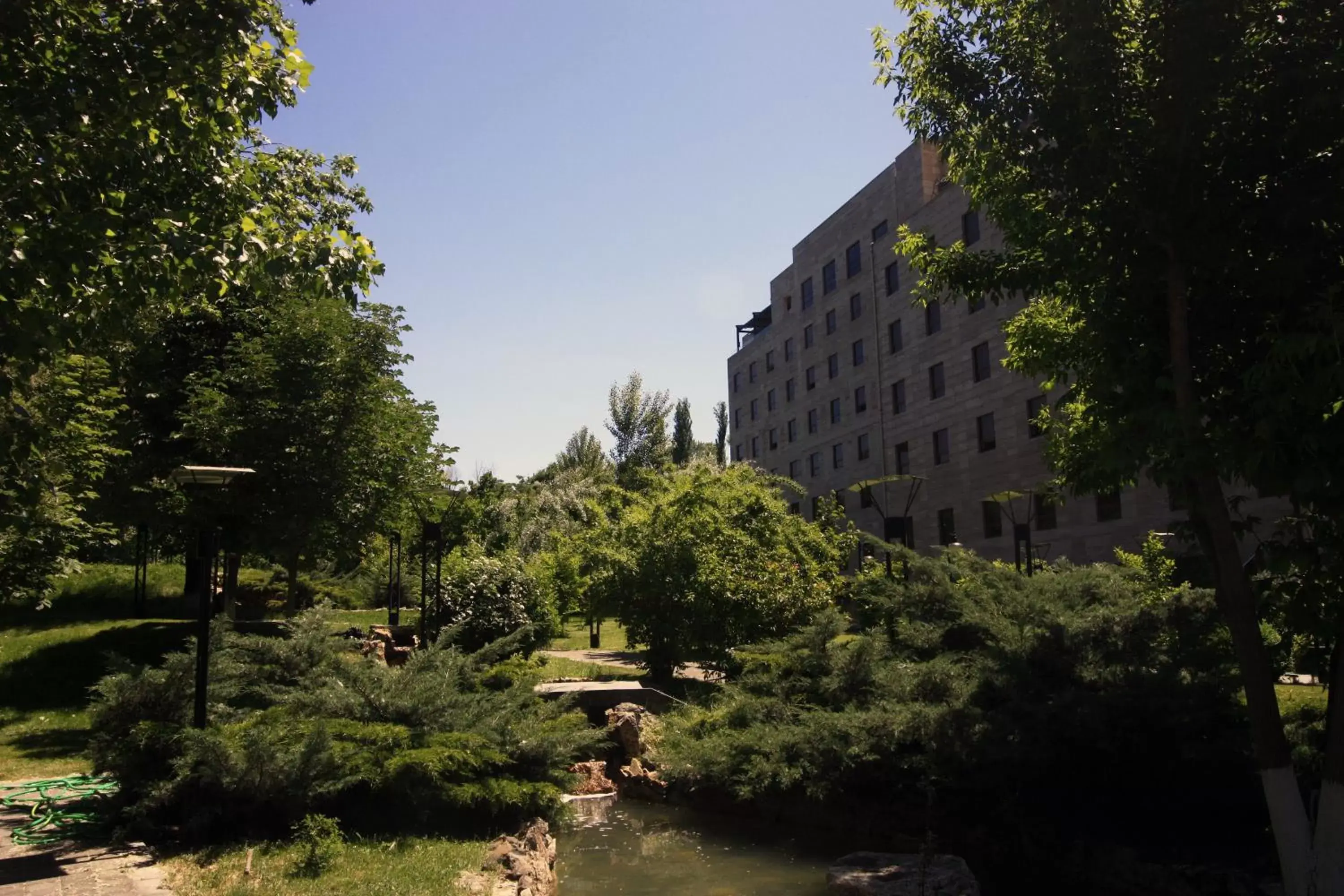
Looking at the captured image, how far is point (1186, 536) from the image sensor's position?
703 cm

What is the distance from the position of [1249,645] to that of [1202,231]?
2.75 m

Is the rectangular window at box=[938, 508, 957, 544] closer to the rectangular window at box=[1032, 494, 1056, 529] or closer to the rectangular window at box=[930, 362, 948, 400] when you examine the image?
the rectangular window at box=[1032, 494, 1056, 529]

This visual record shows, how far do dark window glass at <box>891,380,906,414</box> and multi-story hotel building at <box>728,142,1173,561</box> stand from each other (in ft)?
0.21

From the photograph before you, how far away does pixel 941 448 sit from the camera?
36938 mm

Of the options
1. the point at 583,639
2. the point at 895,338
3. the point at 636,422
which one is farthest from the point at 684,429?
the point at 583,639

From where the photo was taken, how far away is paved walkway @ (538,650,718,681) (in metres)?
17.0

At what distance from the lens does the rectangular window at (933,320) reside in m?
36.6

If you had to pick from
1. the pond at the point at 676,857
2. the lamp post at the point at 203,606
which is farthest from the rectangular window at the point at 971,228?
the lamp post at the point at 203,606

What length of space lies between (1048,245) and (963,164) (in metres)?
1.38

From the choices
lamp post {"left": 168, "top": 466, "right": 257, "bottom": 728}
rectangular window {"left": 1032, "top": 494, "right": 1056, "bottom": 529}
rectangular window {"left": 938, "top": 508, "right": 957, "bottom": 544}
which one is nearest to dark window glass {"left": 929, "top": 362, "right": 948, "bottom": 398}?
rectangular window {"left": 938, "top": 508, "right": 957, "bottom": 544}

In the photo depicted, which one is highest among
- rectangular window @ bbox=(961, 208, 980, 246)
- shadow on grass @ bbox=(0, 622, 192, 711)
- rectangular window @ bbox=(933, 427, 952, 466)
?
rectangular window @ bbox=(961, 208, 980, 246)

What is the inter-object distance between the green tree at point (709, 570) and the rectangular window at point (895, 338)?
76.4 feet

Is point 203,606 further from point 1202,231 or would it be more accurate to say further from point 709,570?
point 709,570

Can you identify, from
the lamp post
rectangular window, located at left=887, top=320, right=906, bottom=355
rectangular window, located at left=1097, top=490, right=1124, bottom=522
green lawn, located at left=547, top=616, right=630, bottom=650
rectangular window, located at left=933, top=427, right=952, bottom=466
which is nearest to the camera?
the lamp post
